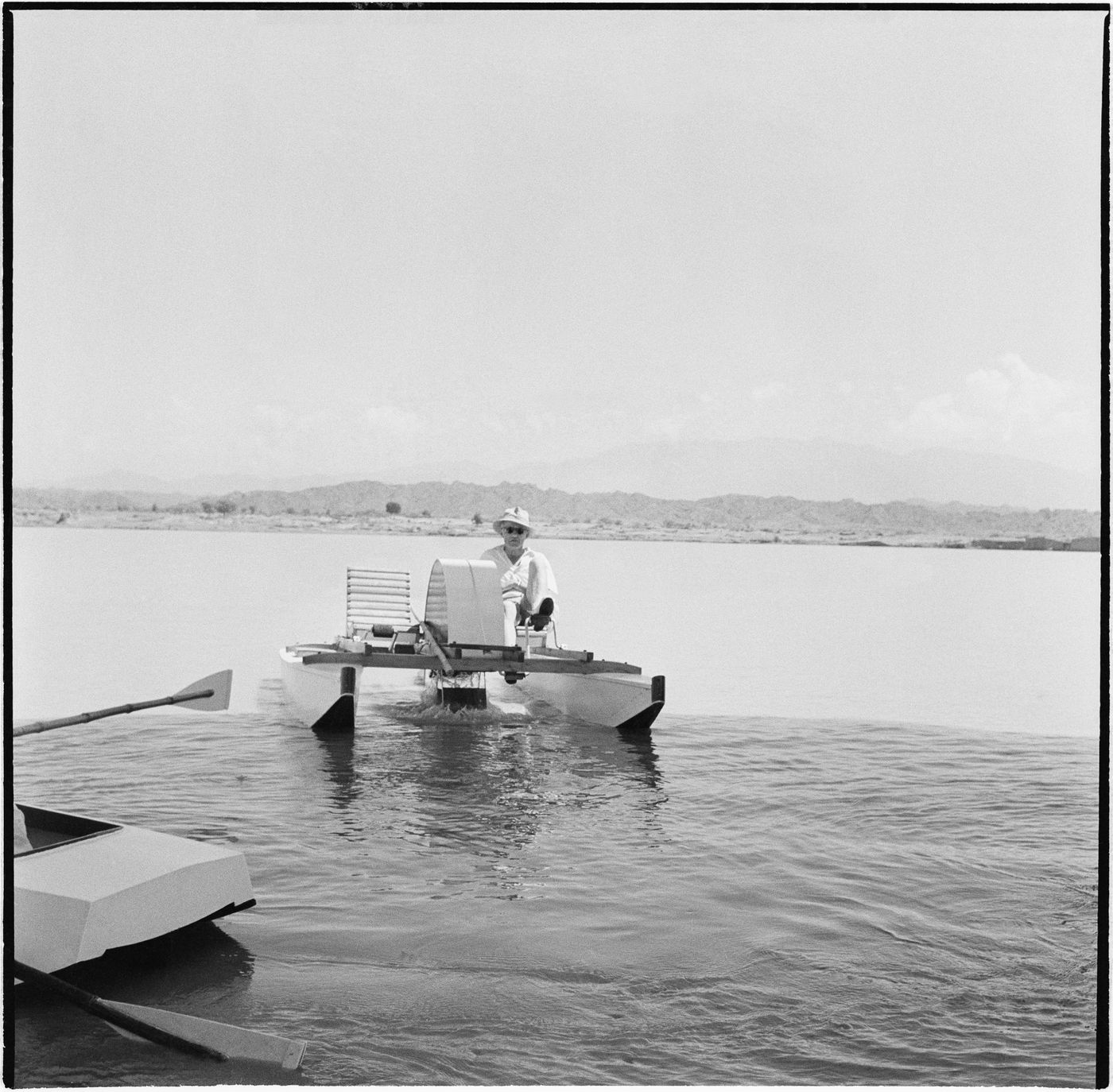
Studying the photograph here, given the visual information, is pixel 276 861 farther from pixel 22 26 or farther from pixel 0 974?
pixel 22 26

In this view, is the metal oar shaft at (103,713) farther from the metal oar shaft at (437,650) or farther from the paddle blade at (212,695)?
the metal oar shaft at (437,650)

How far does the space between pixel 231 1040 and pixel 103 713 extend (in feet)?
4.35

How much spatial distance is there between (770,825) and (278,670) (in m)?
8.01

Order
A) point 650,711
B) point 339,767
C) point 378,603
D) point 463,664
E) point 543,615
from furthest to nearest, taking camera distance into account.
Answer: point 378,603
point 543,615
point 650,711
point 463,664
point 339,767

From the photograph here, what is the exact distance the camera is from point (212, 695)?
16.2ft

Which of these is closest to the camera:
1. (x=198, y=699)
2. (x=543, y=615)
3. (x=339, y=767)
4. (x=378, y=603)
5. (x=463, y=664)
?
(x=198, y=699)

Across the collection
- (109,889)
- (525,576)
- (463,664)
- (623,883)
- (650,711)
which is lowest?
(623,883)

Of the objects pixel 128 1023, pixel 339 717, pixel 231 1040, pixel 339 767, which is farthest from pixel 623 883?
pixel 339 717

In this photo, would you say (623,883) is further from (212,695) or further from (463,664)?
(463,664)

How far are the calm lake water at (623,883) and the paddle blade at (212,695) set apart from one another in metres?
0.86

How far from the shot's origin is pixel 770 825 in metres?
6.79

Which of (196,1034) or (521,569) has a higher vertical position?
(521,569)

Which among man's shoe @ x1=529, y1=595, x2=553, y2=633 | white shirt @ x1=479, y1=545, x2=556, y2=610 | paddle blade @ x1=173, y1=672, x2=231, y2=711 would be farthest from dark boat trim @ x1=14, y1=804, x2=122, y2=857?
white shirt @ x1=479, y1=545, x2=556, y2=610

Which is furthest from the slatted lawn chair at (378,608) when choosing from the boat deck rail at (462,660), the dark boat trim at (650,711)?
the dark boat trim at (650,711)
